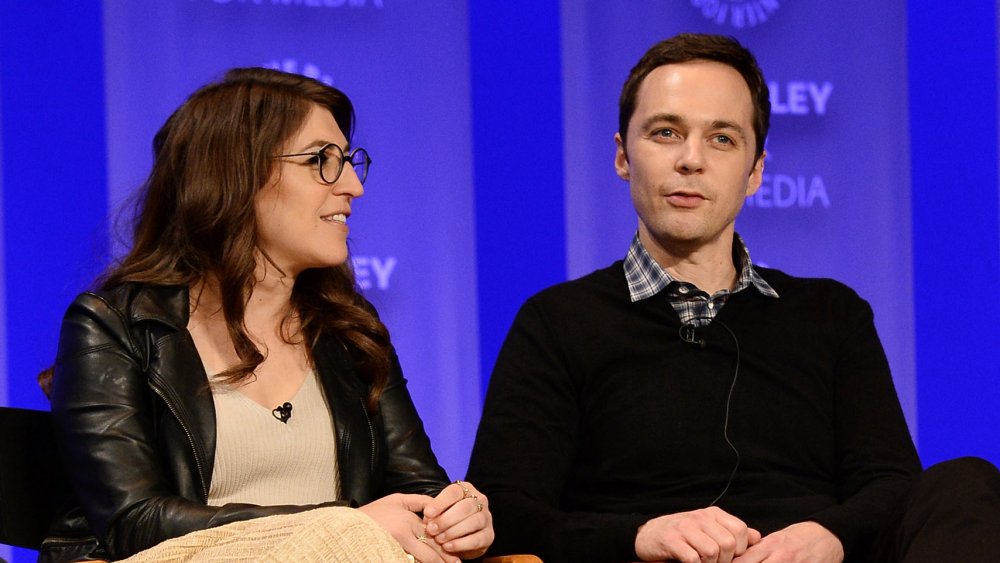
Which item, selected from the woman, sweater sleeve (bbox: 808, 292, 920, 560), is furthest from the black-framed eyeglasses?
sweater sleeve (bbox: 808, 292, 920, 560)

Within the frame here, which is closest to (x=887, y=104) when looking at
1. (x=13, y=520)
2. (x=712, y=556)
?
(x=712, y=556)

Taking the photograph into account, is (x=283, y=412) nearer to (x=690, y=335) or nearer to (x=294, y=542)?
(x=294, y=542)

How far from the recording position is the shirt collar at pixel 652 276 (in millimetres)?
Result: 2809

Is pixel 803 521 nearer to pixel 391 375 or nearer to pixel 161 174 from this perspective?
pixel 391 375

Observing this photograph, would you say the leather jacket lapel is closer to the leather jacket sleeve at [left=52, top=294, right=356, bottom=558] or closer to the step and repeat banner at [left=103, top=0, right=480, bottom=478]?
the leather jacket sleeve at [left=52, top=294, right=356, bottom=558]

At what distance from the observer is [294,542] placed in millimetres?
1938

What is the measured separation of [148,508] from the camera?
88.4 inches

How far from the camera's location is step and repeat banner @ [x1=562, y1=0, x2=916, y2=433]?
4293 millimetres

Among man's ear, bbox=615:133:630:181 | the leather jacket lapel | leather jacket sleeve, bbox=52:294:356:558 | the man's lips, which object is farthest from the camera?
man's ear, bbox=615:133:630:181

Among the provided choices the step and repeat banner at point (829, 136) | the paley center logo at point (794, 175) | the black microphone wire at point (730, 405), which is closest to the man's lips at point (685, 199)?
the black microphone wire at point (730, 405)

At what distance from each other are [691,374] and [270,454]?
3.04 feet

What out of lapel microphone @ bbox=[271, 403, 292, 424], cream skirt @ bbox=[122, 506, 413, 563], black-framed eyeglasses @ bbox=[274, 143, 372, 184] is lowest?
cream skirt @ bbox=[122, 506, 413, 563]

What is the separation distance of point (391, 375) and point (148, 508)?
680 mm

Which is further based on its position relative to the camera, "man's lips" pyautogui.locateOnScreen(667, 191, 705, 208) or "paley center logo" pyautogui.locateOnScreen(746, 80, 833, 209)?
"paley center logo" pyautogui.locateOnScreen(746, 80, 833, 209)
